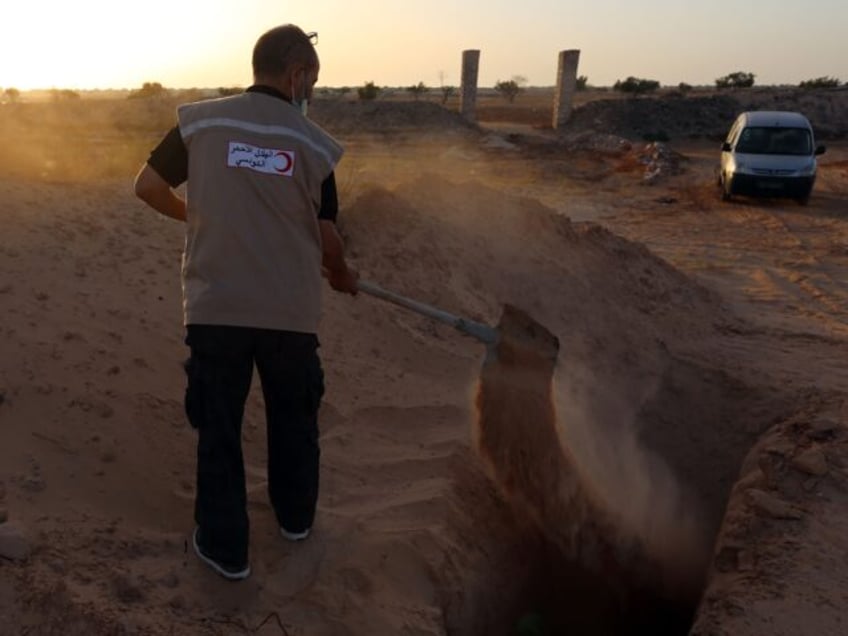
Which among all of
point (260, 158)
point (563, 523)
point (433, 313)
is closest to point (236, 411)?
point (260, 158)

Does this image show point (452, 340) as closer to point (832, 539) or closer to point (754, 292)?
point (832, 539)

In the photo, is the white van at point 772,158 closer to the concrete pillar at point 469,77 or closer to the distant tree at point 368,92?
the concrete pillar at point 469,77

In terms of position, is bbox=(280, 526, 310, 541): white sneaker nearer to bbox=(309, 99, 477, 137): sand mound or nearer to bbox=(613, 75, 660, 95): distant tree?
bbox=(309, 99, 477, 137): sand mound

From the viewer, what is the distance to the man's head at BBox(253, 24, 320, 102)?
2.31m

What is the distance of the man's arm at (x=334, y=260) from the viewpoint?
2521 mm

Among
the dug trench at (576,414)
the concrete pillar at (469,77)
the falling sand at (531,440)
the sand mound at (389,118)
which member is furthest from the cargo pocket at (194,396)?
the concrete pillar at (469,77)

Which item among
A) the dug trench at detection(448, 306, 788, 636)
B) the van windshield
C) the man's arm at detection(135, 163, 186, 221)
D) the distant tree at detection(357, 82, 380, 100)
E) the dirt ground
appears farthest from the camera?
the distant tree at detection(357, 82, 380, 100)

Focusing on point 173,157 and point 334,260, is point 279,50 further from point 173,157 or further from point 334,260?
point 334,260

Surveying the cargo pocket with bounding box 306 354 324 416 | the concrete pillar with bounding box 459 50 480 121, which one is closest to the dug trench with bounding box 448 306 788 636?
the cargo pocket with bounding box 306 354 324 416

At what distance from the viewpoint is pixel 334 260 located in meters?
2.65

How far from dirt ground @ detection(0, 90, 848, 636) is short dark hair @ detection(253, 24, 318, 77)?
166cm

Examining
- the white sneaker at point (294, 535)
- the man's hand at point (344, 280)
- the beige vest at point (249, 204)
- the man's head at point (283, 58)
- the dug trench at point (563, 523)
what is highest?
the man's head at point (283, 58)

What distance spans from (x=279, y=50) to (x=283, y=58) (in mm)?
26

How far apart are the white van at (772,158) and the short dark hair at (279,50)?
1248cm
